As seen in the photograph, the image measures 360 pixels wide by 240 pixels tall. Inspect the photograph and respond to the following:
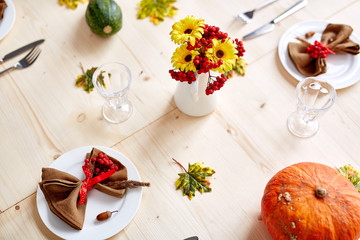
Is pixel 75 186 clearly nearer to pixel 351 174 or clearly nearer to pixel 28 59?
pixel 28 59

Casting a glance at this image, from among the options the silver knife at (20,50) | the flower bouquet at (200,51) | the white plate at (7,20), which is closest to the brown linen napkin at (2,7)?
the white plate at (7,20)

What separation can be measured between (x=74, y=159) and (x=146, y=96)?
30 centimetres

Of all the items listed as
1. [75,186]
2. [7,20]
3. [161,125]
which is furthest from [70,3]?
[75,186]

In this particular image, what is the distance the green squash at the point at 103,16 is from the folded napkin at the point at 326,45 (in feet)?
1.94

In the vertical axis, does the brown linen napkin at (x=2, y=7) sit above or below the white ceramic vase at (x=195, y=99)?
above

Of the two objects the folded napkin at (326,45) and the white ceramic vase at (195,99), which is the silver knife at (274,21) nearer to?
the folded napkin at (326,45)

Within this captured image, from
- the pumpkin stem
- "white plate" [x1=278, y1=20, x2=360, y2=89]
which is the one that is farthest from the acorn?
"white plate" [x1=278, y1=20, x2=360, y2=89]

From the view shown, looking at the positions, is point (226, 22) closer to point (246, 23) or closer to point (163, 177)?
point (246, 23)

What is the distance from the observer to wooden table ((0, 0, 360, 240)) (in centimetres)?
91

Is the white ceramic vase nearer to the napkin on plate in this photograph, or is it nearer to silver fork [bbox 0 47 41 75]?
the napkin on plate

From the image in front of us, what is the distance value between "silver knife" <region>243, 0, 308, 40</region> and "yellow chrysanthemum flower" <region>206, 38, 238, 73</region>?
0.42m

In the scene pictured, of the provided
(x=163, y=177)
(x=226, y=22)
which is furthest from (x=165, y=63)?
(x=163, y=177)

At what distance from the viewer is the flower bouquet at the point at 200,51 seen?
0.79 meters

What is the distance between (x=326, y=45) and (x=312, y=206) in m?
0.60
